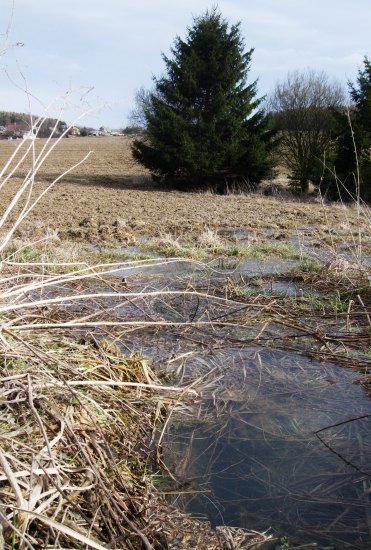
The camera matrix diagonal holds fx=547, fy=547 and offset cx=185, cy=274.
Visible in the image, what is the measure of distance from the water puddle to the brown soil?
84.8 inches

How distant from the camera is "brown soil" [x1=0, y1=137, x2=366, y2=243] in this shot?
28.1 feet

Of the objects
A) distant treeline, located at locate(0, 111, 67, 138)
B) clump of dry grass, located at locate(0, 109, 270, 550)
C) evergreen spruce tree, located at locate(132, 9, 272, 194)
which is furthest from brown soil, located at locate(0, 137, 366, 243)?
clump of dry grass, located at locate(0, 109, 270, 550)

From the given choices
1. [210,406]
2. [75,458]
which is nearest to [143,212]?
[210,406]

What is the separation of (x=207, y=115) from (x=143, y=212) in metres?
7.23

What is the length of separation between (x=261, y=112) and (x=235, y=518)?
1679 centimetres

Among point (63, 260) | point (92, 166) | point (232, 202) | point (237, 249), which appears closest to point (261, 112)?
point (232, 202)

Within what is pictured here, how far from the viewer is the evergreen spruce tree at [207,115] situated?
54.5 feet

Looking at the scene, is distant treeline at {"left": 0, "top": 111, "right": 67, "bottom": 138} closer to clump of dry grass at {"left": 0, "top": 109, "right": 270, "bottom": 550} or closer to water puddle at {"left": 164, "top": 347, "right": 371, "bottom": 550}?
clump of dry grass at {"left": 0, "top": 109, "right": 270, "bottom": 550}

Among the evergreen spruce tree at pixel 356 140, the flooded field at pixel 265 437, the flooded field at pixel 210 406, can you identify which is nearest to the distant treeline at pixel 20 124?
the flooded field at pixel 210 406

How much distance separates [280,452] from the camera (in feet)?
7.39

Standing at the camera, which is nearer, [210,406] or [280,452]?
[280,452]

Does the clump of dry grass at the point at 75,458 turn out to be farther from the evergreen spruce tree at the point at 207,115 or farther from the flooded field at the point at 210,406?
the evergreen spruce tree at the point at 207,115

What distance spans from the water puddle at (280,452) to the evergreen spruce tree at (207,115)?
14.1 m

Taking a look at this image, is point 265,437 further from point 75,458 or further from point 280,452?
point 75,458
